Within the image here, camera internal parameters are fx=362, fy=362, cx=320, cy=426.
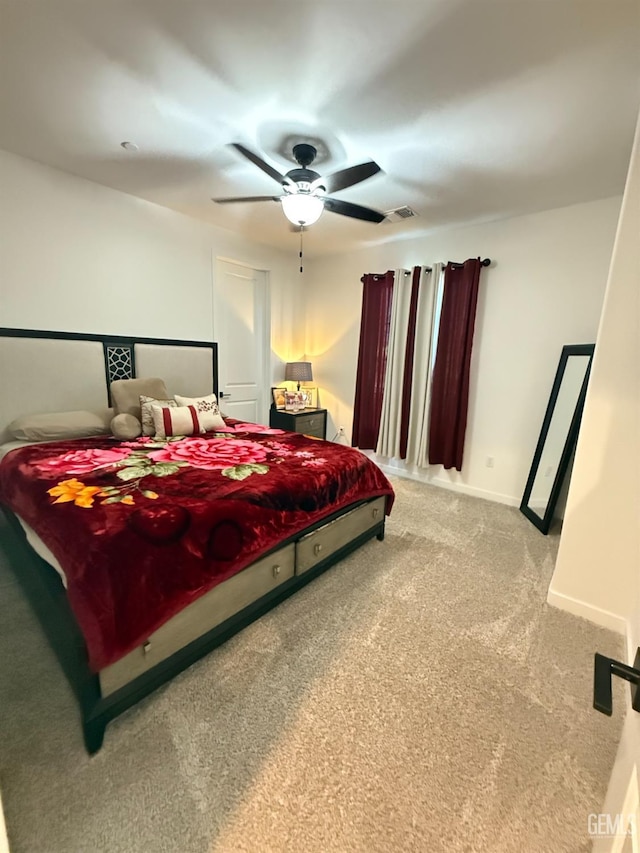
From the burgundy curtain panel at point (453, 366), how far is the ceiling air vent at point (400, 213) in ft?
2.18

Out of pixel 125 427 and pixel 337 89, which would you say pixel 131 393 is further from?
pixel 337 89

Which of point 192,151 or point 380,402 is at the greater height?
point 192,151

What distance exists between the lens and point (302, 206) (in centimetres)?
215

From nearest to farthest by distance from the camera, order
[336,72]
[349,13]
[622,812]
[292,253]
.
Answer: [622,812], [349,13], [336,72], [292,253]

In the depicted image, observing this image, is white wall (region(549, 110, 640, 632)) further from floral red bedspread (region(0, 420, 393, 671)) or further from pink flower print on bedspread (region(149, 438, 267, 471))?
pink flower print on bedspread (region(149, 438, 267, 471))

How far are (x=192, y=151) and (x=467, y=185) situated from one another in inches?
77.2

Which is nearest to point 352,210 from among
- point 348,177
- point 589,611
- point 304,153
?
point 348,177

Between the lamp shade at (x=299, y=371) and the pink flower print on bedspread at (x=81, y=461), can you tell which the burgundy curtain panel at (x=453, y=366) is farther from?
the pink flower print on bedspread at (x=81, y=461)

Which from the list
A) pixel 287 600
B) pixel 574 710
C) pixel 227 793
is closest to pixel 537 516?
pixel 574 710

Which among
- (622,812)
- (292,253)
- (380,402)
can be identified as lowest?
(622,812)

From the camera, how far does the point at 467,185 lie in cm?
270

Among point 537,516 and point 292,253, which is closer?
point 537,516

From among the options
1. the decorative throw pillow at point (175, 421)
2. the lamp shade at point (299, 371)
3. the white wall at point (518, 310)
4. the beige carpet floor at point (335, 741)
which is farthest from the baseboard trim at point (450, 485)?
the decorative throw pillow at point (175, 421)

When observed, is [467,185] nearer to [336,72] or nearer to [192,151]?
[336,72]
